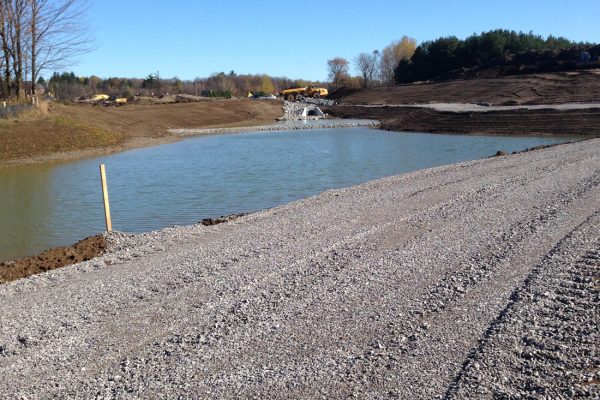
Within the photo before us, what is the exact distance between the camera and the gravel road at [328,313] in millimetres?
5059

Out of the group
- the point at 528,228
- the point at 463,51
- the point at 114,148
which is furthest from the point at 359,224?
the point at 463,51

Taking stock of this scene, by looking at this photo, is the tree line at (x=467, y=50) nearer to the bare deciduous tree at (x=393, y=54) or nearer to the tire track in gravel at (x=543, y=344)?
the bare deciduous tree at (x=393, y=54)

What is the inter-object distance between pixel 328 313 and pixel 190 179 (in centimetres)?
1686

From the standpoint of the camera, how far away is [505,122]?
41.9m

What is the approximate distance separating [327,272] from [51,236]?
26.4 feet

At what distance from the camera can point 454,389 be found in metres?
4.77

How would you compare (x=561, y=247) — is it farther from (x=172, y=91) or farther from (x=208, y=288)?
(x=172, y=91)

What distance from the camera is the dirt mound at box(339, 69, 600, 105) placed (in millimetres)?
51697

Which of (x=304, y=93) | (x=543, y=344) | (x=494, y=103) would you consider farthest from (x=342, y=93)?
(x=543, y=344)

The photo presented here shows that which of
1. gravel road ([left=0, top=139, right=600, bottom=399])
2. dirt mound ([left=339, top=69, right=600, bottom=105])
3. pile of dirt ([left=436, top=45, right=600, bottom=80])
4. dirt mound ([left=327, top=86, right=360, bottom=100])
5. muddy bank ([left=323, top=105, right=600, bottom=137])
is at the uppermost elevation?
pile of dirt ([left=436, top=45, right=600, bottom=80])

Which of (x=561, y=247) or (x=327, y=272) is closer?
(x=327, y=272)

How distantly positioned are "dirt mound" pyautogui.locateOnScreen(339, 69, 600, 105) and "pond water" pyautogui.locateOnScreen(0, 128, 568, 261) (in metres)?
17.1

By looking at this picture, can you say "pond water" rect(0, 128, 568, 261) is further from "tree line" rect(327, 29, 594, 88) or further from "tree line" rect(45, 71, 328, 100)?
"tree line" rect(45, 71, 328, 100)

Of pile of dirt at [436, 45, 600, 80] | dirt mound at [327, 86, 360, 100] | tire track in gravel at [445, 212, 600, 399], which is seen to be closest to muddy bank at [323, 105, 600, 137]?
pile of dirt at [436, 45, 600, 80]
